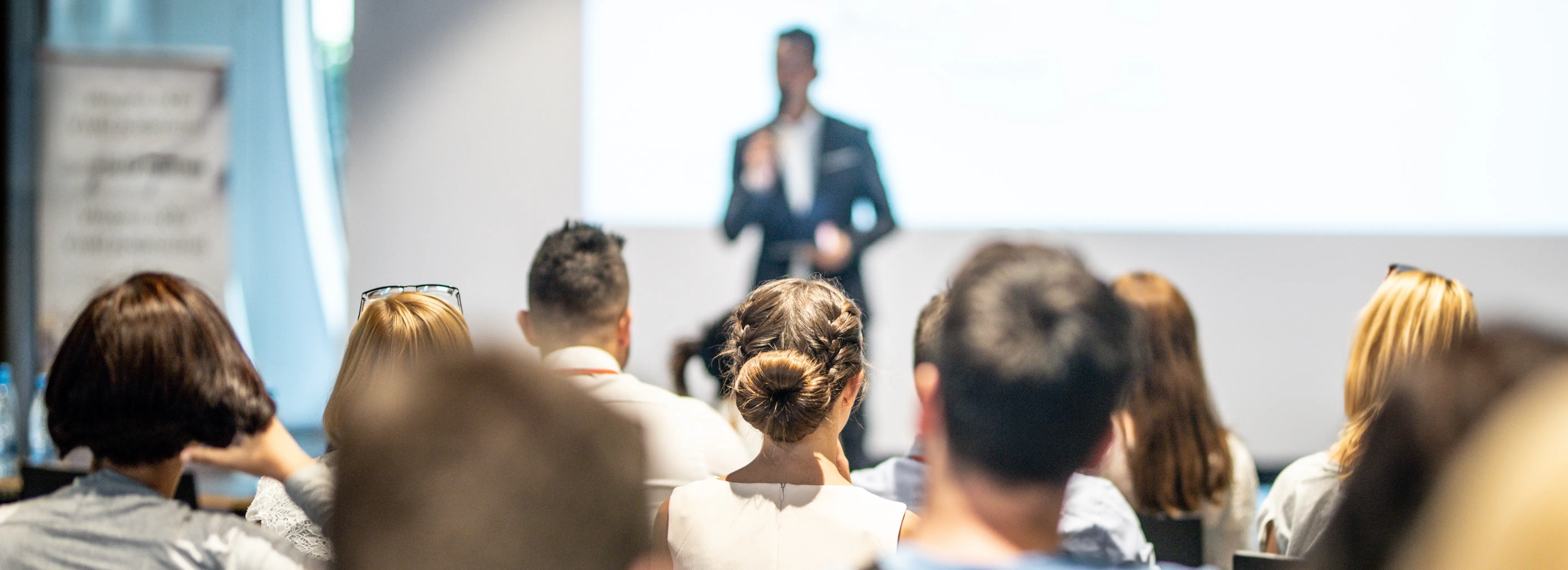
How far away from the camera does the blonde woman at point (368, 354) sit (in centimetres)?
159

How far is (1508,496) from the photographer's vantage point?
2.06ft

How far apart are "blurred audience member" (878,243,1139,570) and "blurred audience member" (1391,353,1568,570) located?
22cm

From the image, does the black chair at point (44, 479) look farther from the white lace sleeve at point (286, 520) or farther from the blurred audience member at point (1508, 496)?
the blurred audience member at point (1508, 496)

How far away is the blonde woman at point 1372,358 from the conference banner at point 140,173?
405cm

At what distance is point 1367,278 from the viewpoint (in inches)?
182

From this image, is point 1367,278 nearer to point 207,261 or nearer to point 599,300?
point 599,300

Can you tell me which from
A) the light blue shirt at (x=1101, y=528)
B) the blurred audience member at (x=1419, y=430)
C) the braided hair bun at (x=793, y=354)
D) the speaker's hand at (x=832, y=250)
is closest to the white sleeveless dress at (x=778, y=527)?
the braided hair bun at (x=793, y=354)

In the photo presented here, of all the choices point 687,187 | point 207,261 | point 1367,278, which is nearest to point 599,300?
point 687,187

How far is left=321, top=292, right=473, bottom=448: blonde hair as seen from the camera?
5.23 ft

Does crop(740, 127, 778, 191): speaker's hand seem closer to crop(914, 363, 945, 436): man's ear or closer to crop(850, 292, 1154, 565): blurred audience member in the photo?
crop(850, 292, 1154, 565): blurred audience member

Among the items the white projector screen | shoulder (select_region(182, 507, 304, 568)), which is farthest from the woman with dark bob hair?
the white projector screen

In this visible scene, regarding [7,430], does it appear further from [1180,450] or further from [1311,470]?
[1311,470]

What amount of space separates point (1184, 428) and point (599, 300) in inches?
47.3

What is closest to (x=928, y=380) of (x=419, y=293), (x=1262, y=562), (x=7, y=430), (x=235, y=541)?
(x=235, y=541)
